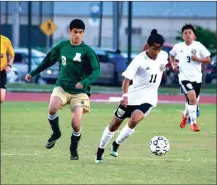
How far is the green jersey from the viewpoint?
1395 centimetres

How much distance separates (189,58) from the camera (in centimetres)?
2025

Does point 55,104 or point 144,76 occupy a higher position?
point 144,76

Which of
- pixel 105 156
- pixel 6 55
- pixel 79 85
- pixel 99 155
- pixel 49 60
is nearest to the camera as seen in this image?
pixel 79 85

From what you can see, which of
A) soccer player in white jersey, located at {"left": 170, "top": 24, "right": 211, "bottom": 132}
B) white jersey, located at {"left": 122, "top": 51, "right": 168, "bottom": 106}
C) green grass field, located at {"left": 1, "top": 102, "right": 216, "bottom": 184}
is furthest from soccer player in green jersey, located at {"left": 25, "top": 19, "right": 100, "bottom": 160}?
soccer player in white jersey, located at {"left": 170, "top": 24, "right": 211, "bottom": 132}

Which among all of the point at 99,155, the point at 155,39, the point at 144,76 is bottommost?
the point at 99,155

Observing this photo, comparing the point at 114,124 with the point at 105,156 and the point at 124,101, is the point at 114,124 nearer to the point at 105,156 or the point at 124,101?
the point at 124,101

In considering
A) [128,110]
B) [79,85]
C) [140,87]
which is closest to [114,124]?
[128,110]

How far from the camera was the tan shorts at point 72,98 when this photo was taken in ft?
48.4

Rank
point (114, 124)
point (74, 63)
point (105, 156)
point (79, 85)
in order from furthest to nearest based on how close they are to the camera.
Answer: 1. point (105, 156)
2. point (114, 124)
3. point (74, 63)
4. point (79, 85)

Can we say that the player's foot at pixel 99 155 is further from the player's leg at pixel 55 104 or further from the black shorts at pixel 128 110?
the player's leg at pixel 55 104

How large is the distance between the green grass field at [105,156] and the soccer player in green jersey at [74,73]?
0.65 m

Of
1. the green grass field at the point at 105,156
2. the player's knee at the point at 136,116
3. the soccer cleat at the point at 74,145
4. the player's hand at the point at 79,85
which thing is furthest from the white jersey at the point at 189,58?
the player's hand at the point at 79,85

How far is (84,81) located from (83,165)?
2.09 metres

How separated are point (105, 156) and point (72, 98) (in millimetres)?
2192
